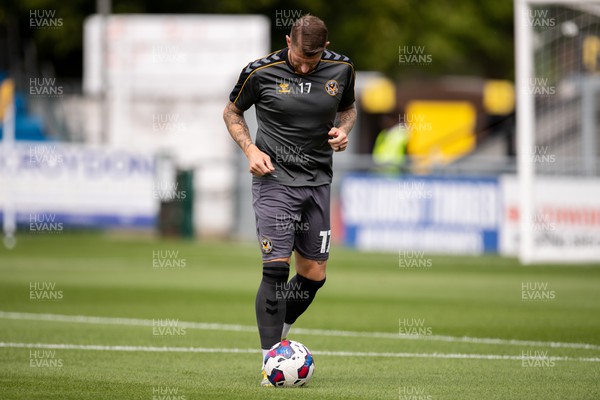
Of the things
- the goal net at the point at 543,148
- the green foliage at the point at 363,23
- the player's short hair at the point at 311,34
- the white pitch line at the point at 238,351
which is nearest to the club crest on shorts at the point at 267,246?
the player's short hair at the point at 311,34

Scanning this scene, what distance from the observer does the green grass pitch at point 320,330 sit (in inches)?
314

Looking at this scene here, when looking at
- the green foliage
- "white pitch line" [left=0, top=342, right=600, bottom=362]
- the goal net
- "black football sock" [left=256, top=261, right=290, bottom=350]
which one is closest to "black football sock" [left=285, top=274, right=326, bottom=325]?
"black football sock" [left=256, top=261, right=290, bottom=350]

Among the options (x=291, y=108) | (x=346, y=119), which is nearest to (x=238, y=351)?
(x=346, y=119)

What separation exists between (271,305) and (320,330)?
11.4ft

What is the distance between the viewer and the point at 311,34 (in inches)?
320

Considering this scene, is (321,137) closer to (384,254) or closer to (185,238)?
(384,254)

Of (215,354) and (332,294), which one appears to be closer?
(215,354)

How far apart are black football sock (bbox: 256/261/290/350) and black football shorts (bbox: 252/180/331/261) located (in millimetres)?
93

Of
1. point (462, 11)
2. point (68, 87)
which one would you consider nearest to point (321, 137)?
point (68, 87)

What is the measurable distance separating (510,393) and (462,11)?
35643mm

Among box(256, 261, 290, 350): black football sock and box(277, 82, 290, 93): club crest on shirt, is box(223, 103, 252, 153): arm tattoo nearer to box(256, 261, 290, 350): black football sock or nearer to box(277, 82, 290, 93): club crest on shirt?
box(277, 82, 290, 93): club crest on shirt

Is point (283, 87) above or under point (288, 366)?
above

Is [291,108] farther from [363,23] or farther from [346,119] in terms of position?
[363,23]

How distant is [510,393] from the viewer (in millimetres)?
7637
